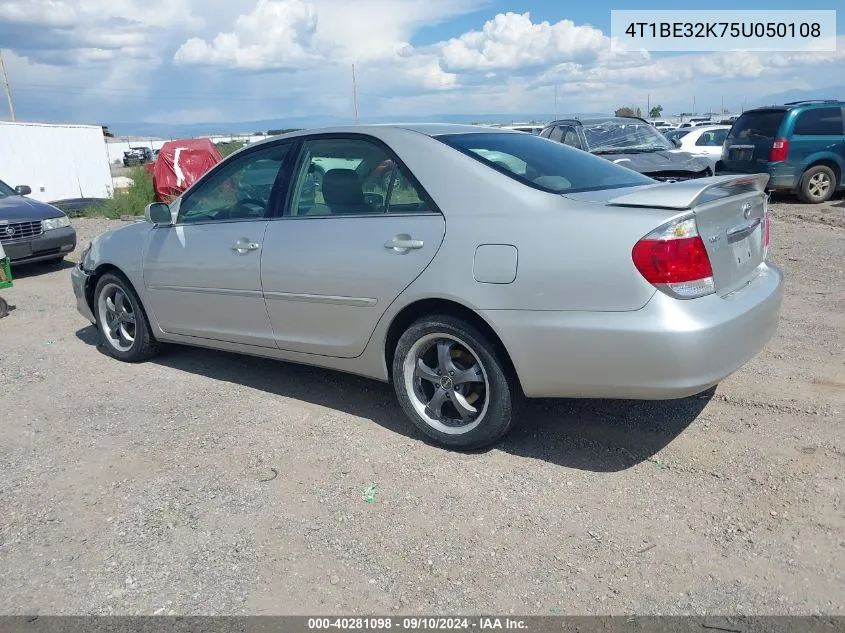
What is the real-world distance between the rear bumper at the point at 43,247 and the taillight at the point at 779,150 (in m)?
11.5

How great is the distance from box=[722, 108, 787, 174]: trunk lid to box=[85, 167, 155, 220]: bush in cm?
1258

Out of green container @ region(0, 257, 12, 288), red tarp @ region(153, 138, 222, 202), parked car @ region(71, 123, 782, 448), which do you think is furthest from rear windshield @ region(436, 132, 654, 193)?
red tarp @ region(153, 138, 222, 202)

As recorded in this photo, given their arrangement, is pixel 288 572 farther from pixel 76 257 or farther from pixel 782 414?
pixel 76 257

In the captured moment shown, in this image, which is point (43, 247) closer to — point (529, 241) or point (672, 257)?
point (529, 241)

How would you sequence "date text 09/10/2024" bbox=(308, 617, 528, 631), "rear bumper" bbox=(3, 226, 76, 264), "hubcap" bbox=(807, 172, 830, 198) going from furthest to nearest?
"hubcap" bbox=(807, 172, 830, 198) → "rear bumper" bbox=(3, 226, 76, 264) → "date text 09/10/2024" bbox=(308, 617, 528, 631)

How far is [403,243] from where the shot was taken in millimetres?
3781

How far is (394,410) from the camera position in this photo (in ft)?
14.7

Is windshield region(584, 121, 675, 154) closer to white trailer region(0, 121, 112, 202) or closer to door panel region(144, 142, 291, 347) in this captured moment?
door panel region(144, 142, 291, 347)

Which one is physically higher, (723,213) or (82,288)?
(723,213)

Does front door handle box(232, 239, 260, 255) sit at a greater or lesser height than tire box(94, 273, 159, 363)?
greater

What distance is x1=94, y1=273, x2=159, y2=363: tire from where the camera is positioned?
5492 millimetres

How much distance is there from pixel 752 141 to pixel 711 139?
17.0 ft

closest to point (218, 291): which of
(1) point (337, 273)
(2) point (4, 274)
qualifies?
(1) point (337, 273)

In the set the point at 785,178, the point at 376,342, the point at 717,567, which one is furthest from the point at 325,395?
the point at 785,178
